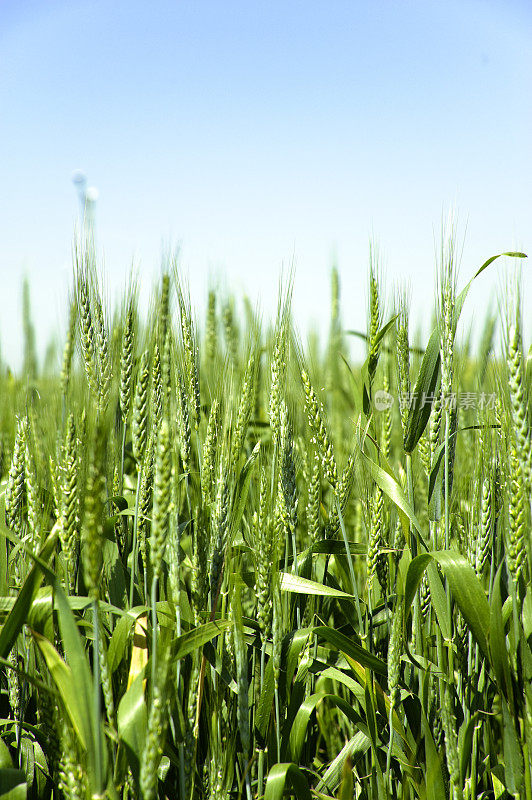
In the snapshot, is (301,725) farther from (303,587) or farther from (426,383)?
(426,383)

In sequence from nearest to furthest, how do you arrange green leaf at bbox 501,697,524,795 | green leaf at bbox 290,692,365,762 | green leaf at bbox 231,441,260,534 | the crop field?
the crop field
green leaf at bbox 501,697,524,795
green leaf at bbox 290,692,365,762
green leaf at bbox 231,441,260,534

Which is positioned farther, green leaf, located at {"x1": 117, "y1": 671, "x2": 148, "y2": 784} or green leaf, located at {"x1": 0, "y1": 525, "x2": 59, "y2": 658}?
green leaf, located at {"x1": 0, "y1": 525, "x2": 59, "y2": 658}

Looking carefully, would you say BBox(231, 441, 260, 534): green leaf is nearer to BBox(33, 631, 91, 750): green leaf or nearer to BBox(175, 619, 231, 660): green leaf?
BBox(175, 619, 231, 660): green leaf

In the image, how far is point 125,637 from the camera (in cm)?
125

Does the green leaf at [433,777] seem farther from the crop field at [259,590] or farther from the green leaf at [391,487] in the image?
the green leaf at [391,487]

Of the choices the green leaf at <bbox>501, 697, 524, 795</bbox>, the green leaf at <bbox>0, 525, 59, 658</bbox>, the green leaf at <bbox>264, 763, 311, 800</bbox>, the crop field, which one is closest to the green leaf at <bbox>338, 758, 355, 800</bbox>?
the crop field

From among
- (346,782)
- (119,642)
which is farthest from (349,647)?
(119,642)

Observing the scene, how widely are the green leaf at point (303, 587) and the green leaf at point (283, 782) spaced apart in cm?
36

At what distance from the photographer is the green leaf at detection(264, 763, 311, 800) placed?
3.75 ft

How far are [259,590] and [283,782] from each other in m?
0.37

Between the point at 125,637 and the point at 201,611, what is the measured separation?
191 mm

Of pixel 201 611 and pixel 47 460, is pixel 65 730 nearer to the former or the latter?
pixel 201 611

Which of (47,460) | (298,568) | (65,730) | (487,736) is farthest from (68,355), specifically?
(487,736)

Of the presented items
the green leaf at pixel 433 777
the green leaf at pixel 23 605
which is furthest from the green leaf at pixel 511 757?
the green leaf at pixel 23 605
